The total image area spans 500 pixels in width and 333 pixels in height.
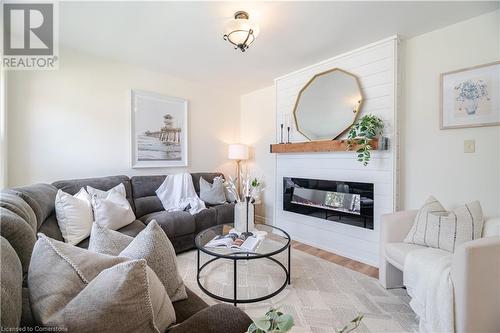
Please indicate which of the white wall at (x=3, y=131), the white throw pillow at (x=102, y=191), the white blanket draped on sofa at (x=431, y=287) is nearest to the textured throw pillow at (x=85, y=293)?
the white blanket draped on sofa at (x=431, y=287)

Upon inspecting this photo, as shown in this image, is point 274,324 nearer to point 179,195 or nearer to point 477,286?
point 477,286

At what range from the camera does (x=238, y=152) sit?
3914mm

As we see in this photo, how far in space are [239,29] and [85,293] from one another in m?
2.03

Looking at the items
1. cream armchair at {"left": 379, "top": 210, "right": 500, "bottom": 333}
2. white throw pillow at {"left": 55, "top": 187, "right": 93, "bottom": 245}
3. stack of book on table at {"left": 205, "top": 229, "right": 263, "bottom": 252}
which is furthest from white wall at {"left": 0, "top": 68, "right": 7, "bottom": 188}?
cream armchair at {"left": 379, "top": 210, "right": 500, "bottom": 333}

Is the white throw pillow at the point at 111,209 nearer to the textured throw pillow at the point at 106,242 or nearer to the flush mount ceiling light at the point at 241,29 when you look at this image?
the textured throw pillow at the point at 106,242

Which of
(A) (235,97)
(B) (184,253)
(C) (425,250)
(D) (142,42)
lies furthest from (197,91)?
(C) (425,250)

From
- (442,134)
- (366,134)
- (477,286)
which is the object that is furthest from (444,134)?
(477,286)

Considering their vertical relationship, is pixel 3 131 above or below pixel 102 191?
above

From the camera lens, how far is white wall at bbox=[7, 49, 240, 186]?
7.80 ft

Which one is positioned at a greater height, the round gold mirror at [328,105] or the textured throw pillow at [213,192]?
the round gold mirror at [328,105]

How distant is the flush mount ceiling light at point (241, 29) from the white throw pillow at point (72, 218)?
196 centimetres

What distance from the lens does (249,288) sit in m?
2.02

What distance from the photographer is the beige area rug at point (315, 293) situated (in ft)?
5.26

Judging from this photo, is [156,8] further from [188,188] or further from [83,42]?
[188,188]
